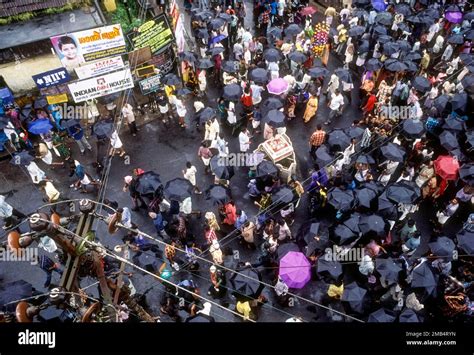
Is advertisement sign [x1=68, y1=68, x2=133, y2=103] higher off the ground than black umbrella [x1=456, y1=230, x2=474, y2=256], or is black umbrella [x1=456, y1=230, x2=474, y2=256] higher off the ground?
advertisement sign [x1=68, y1=68, x2=133, y2=103]

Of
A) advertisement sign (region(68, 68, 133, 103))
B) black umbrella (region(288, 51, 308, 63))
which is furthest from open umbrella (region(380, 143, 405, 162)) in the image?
advertisement sign (region(68, 68, 133, 103))

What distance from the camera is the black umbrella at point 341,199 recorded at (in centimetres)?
1208

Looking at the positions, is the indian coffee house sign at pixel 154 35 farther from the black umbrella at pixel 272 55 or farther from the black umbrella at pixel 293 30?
the black umbrella at pixel 293 30

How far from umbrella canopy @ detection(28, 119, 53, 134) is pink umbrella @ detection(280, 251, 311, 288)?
9.17 m

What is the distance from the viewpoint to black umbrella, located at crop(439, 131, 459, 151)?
44.7ft

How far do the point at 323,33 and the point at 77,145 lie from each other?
1158 centimetres

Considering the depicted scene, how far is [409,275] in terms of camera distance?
1113 cm

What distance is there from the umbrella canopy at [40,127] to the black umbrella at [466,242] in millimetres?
13148

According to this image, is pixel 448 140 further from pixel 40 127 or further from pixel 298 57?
pixel 40 127

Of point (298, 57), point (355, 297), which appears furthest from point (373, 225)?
point (298, 57)

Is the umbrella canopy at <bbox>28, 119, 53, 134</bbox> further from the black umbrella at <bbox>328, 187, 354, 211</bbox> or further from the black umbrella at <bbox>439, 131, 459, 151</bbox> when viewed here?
the black umbrella at <bbox>439, 131, 459, 151</bbox>

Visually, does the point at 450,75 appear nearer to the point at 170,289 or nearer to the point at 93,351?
the point at 170,289

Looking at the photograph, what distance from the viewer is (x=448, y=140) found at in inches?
542

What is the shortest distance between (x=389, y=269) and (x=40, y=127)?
464 inches
